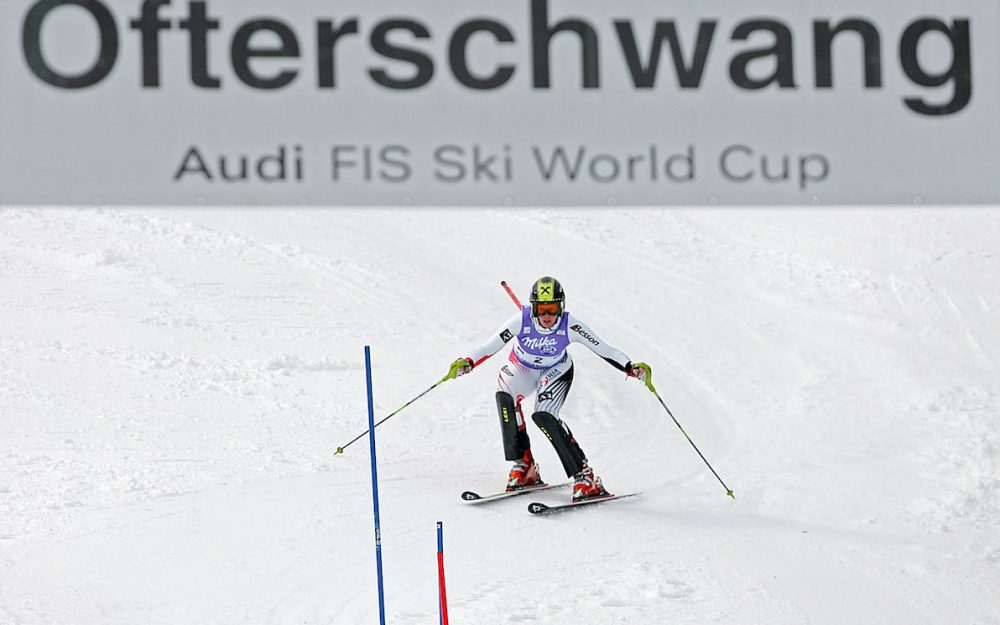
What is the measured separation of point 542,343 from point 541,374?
28cm

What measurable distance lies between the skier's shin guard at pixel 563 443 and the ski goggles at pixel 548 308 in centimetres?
76

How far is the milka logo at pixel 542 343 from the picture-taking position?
372 inches

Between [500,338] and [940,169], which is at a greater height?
[940,169]

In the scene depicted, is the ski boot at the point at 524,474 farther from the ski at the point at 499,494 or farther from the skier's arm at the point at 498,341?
the skier's arm at the point at 498,341

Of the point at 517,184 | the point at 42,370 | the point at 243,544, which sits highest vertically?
the point at 517,184

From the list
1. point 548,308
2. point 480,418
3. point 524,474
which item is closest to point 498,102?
point 548,308

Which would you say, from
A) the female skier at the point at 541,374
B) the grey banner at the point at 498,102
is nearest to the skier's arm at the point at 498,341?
the female skier at the point at 541,374

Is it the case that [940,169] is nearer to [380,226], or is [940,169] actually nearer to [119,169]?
[119,169]

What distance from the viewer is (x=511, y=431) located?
9484 millimetres

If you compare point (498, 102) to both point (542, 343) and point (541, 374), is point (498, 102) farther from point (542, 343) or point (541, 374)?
point (541, 374)

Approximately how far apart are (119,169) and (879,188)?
8.51ft

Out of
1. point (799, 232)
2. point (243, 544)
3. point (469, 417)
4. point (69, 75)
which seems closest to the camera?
point (69, 75)

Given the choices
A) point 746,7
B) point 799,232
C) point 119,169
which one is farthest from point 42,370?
point 799,232

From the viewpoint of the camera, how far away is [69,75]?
4289 mm
